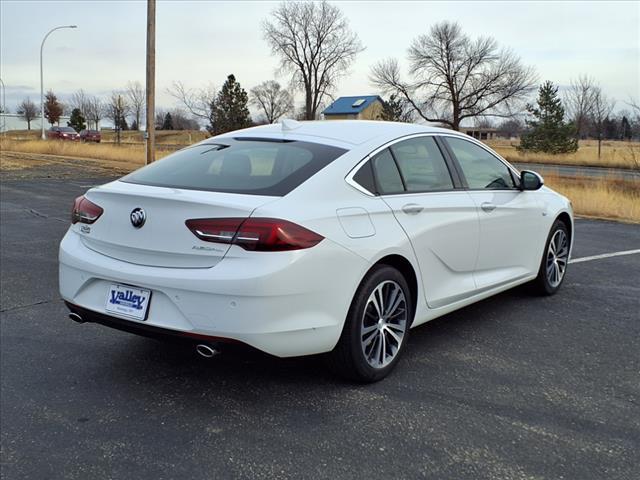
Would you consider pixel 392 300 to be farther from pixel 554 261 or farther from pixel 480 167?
pixel 554 261

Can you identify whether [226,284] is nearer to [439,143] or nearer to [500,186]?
[439,143]

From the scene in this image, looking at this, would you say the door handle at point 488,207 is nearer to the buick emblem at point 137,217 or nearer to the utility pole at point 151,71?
the buick emblem at point 137,217

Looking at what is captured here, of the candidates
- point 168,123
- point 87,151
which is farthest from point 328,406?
point 168,123

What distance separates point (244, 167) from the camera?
371cm

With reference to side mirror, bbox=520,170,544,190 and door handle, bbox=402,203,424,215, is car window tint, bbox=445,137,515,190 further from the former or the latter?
door handle, bbox=402,203,424,215

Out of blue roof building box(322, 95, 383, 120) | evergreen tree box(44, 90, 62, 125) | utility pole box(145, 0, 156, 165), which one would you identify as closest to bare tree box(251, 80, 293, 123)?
blue roof building box(322, 95, 383, 120)

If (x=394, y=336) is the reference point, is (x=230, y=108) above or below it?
above

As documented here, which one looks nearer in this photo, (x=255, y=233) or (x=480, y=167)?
(x=255, y=233)

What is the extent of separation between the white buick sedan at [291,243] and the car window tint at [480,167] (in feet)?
0.22

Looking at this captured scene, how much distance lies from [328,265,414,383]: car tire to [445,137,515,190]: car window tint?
1313 millimetres

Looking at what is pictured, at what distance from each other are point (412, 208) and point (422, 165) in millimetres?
504

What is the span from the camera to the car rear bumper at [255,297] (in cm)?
301

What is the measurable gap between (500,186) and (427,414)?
237cm

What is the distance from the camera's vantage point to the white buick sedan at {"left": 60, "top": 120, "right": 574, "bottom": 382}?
305 cm
